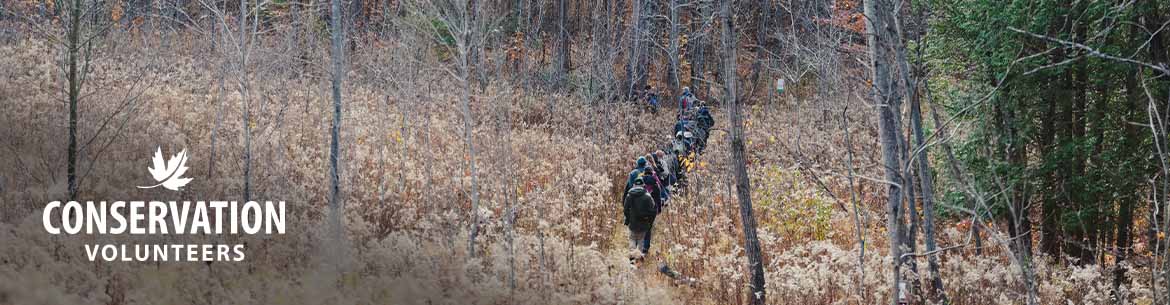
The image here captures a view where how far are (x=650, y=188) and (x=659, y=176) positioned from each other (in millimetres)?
2124

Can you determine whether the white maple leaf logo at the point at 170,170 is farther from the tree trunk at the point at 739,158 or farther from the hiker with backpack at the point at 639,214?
the tree trunk at the point at 739,158

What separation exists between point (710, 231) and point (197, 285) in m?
6.57

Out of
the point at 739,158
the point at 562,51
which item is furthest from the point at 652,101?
the point at 739,158

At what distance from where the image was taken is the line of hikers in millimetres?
9414

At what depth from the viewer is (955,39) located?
30.8 feet

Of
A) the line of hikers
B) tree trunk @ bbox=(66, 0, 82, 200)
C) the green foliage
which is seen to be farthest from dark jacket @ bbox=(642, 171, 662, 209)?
tree trunk @ bbox=(66, 0, 82, 200)

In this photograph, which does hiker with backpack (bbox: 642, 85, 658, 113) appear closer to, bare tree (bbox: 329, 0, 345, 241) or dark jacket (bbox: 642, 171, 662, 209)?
dark jacket (bbox: 642, 171, 662, 209)

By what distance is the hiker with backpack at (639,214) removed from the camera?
934cm

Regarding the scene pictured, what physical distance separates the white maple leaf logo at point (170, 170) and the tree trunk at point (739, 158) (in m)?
7.35

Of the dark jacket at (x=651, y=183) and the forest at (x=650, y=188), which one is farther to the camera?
the dark jacket at (x=651, y=183)

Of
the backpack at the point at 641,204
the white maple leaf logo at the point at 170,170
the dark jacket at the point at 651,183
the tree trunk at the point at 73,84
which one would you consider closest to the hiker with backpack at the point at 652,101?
the dark jacket at the point at 651,183

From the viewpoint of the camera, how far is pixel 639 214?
30.8ft

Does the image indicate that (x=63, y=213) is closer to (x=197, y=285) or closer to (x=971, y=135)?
(x=197, y=285)

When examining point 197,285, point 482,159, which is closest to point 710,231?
point 482,159
